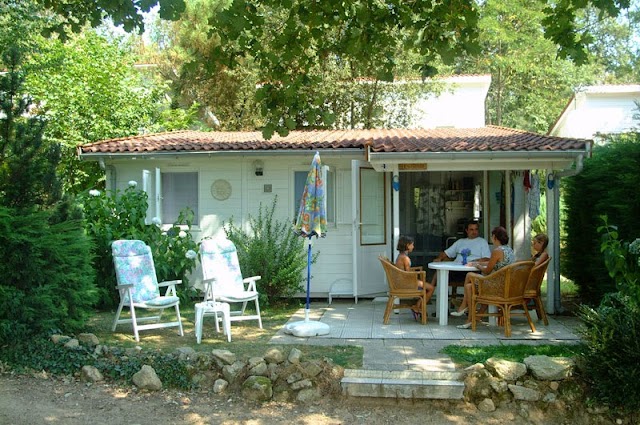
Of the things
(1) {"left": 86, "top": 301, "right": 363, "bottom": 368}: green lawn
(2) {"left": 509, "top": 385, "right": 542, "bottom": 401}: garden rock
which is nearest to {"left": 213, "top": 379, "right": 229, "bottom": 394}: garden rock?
(1) {"left": 86, "top": 301, "right": 363, "bottom": 368}: green lawn

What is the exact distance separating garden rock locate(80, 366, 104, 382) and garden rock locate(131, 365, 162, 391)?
34 centimetres

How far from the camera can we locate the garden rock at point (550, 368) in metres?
5.56

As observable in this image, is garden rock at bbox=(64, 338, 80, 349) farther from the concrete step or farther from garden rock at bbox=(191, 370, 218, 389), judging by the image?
the concrete step

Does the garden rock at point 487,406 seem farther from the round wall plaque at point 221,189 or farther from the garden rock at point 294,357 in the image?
the round wall plaque at point 221,189

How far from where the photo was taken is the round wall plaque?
11219 millimetres

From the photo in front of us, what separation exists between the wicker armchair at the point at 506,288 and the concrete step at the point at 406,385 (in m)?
2.17

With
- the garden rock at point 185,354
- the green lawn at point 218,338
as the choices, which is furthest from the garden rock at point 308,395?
the garden rock at point 185,354

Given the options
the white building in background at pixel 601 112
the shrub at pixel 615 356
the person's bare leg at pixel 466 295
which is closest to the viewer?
the shrub at pixel 615 356

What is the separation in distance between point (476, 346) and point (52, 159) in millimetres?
5014

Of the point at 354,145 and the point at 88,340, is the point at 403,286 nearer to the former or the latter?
the point at 354,145

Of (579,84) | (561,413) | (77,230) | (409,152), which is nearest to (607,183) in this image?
(409,152)

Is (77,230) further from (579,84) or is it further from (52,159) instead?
(579,84)

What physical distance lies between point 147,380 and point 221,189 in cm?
571

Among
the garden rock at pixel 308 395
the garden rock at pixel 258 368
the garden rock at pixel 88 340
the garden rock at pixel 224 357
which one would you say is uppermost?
the garden rock at pixel 88 340
